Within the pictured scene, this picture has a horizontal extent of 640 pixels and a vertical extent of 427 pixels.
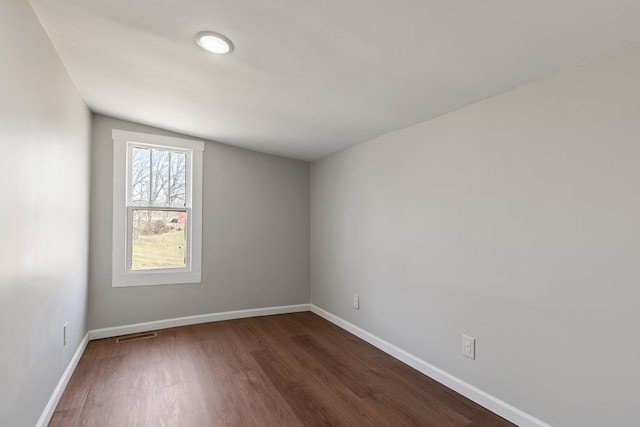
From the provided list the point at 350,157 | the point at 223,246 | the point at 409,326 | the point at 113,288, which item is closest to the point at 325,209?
the point at 350,157

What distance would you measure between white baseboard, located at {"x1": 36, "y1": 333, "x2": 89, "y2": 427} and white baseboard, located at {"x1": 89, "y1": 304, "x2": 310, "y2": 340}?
31cm

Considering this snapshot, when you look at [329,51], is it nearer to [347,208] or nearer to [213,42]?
[213,42]

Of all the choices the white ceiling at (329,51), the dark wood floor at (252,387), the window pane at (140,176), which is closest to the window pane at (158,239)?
the window pane at (140,176)

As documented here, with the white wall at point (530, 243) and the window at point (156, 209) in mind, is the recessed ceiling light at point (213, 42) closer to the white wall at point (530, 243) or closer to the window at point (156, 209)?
the white wall at point (530, 243)

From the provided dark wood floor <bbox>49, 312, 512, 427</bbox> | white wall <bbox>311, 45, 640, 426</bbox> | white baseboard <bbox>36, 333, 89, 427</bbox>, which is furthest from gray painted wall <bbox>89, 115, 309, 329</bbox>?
white wall <bbox>311, 45, 640, 426</bbox>

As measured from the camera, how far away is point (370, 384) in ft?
7.73

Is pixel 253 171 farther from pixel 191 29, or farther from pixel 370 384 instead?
pixel 370 384

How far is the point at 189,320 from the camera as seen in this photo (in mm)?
3658

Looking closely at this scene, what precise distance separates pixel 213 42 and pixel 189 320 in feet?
9.83

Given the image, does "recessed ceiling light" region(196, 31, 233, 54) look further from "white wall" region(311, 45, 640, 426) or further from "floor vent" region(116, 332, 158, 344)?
"floor vent" region(116, 332, 158, 344)

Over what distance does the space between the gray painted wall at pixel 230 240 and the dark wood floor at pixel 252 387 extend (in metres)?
0.43

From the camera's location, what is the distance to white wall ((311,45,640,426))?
152 centimetres

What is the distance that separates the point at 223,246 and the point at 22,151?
2.42 meters

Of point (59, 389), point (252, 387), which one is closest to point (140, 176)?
point (59, 389)
